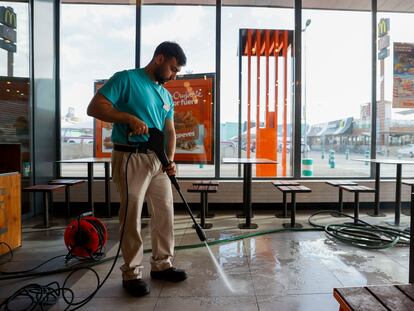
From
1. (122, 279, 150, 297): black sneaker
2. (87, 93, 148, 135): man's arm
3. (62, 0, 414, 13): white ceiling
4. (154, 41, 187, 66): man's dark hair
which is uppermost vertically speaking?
(62, 0, 414, 13): white ceiling

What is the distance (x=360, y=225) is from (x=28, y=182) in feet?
13.8

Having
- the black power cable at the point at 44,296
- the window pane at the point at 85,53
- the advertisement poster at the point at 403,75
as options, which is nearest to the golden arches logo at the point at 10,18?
the window pane at the point at 85,53

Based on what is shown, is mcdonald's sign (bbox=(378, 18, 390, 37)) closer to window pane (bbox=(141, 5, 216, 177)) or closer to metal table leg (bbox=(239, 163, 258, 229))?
window pane (bbox=(141, 5, 216, 177))

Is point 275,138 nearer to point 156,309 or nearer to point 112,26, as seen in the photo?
point 112,26

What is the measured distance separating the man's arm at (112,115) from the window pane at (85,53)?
3.36m

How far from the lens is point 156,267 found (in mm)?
2316

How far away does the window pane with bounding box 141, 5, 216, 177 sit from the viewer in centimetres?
508

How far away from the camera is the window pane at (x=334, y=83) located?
5.21 metres

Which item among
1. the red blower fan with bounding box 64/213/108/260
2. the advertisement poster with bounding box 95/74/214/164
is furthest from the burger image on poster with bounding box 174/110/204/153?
the red blower fan with bounding box 64/213/108/260

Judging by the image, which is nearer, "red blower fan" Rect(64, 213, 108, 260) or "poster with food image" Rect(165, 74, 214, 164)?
"red blower fan" Rect(64, 213, 108, 260)

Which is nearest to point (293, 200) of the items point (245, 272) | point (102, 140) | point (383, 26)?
point (245, 272)

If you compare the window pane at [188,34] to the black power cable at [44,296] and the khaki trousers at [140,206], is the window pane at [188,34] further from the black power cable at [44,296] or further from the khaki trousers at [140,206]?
the black power cable at [44,296]

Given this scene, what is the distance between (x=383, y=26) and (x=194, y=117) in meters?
3.37

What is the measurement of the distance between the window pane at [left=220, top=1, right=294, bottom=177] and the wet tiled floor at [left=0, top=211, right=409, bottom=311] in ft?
6.17
